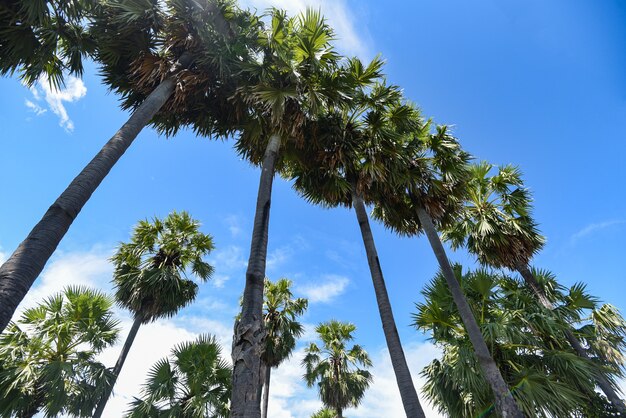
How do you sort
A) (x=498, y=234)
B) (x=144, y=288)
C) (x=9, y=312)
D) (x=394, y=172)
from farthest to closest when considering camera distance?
(x=144, y=288) → (x=498, y=234) → (x=394, y=172) → (x=9, y=312)

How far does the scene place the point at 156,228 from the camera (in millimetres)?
13375

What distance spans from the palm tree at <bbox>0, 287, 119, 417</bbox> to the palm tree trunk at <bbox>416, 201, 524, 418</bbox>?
34.0 ft

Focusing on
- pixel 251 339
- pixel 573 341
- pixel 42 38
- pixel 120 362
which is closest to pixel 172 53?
pixel 42 38

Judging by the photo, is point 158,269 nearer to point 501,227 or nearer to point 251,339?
point 251,339

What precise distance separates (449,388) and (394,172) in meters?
6.54

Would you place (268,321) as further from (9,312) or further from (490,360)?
(9,312)

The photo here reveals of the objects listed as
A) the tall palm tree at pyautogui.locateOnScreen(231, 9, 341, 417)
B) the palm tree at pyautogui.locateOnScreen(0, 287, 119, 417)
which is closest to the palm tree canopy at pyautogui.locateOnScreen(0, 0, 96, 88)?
the tall palm tree at pyautogui.locateOnScreen(231, 9, 341, 417)

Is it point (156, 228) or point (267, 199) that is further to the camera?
point (156, 228)

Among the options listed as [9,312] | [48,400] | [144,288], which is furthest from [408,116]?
[48,400]

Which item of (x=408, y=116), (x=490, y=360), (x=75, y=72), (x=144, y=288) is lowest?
(x=490, y=360)

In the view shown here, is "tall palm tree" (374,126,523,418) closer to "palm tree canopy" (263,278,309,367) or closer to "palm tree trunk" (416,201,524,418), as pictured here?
"palm tree trunk" (416,201,524,418)

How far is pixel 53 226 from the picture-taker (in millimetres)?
3459

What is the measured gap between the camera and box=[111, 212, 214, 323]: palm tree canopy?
11680mm

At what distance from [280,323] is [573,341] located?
1137 cm
